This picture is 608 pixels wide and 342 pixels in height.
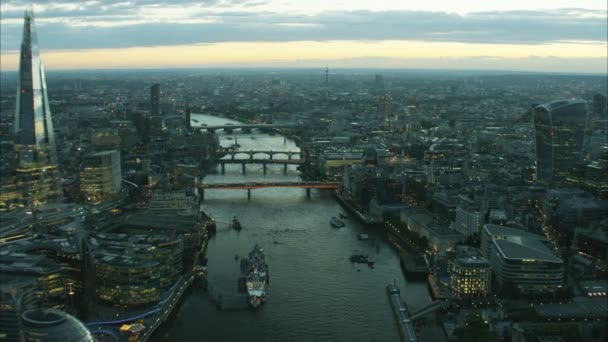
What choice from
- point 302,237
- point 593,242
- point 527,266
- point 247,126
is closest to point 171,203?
point 302,237

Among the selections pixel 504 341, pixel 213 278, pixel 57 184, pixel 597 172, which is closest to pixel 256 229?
pixel 213 278

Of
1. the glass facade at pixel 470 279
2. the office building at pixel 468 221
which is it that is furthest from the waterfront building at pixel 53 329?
A: the office building at pixel 468 221

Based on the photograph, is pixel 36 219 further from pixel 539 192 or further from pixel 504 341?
pixel 539 192

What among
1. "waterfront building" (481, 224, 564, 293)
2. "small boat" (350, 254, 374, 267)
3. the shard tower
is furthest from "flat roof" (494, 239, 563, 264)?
the shard tower

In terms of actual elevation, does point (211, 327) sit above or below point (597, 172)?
below

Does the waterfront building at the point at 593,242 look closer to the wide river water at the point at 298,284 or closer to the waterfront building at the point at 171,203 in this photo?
the wide river water at the point at 298,284

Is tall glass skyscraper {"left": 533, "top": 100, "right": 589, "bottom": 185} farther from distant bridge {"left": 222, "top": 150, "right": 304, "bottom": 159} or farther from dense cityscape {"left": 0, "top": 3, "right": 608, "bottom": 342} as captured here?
distant bridge {"left": 222, "top": 150, "right": 304, "bottom": 159}
